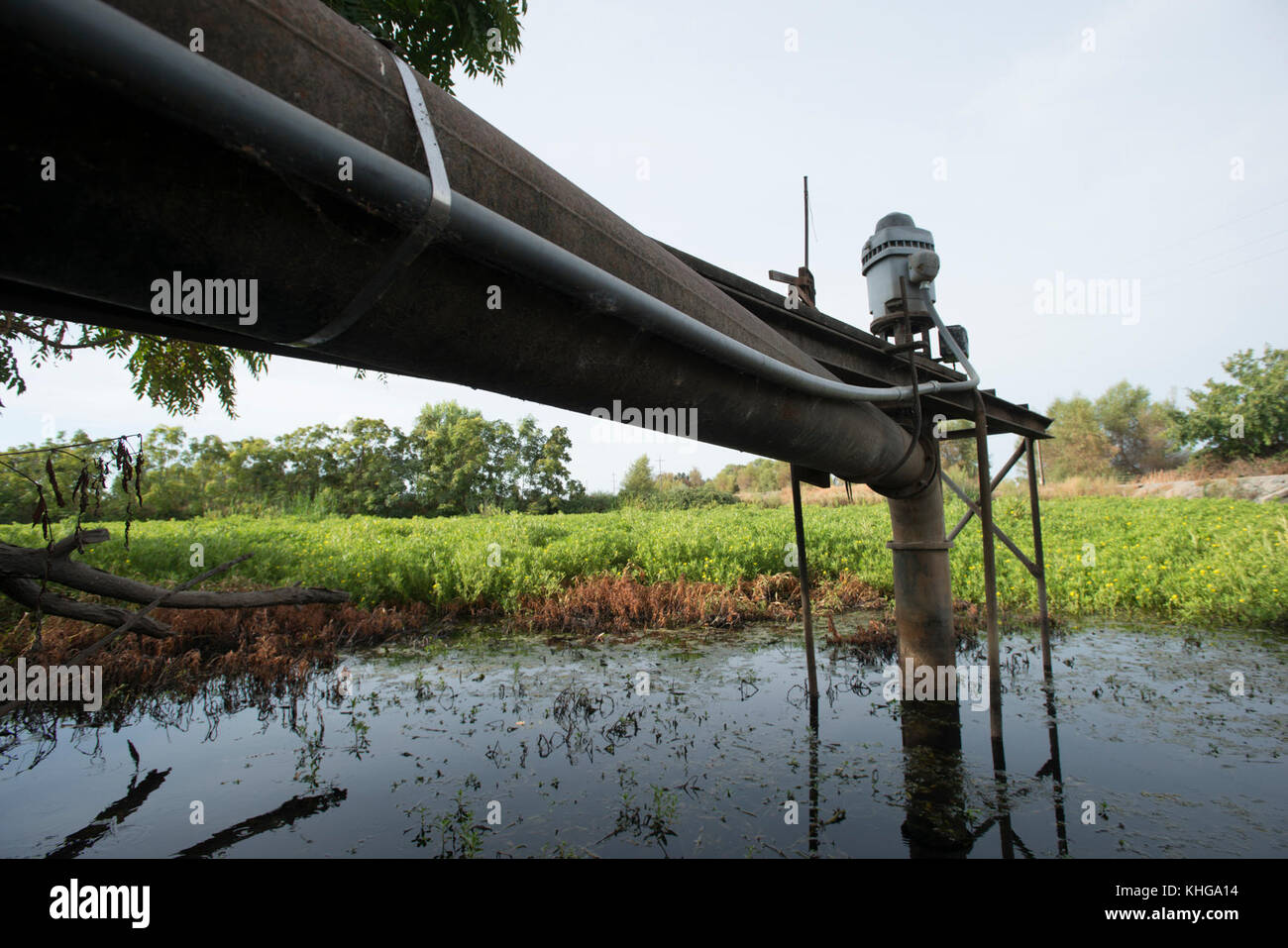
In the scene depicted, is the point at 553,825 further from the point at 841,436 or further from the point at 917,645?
the point at 917,645

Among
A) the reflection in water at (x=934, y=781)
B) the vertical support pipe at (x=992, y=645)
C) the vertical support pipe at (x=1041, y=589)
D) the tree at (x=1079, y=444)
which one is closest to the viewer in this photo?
the reflection in water at (x=934, y=781)

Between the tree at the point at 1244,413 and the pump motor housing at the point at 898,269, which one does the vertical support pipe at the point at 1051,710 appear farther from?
the tree at the point at 1244,413

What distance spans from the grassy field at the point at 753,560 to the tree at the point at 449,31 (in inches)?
299

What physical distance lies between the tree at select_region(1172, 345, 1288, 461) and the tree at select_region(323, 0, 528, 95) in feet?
123

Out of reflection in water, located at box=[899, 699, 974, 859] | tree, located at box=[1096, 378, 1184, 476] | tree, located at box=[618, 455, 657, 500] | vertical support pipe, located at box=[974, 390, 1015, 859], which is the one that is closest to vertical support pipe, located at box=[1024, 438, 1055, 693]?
reflection in water, located at box=[899, 699, 974, 859]

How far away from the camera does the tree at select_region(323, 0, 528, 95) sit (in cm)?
762

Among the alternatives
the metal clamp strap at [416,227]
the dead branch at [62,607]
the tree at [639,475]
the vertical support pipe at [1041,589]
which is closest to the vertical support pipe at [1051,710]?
the vertical support pipe at [1041,589]

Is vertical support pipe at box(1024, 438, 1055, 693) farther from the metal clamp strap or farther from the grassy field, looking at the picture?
the metal clamp strap

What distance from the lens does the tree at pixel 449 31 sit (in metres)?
7.62

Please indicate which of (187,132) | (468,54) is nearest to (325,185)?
(187,132)

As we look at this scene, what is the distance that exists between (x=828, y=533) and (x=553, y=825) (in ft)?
41.5

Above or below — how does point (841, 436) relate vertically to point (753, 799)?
above

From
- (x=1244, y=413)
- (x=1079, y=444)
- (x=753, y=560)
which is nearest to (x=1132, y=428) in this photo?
(x=1079, y=444)
